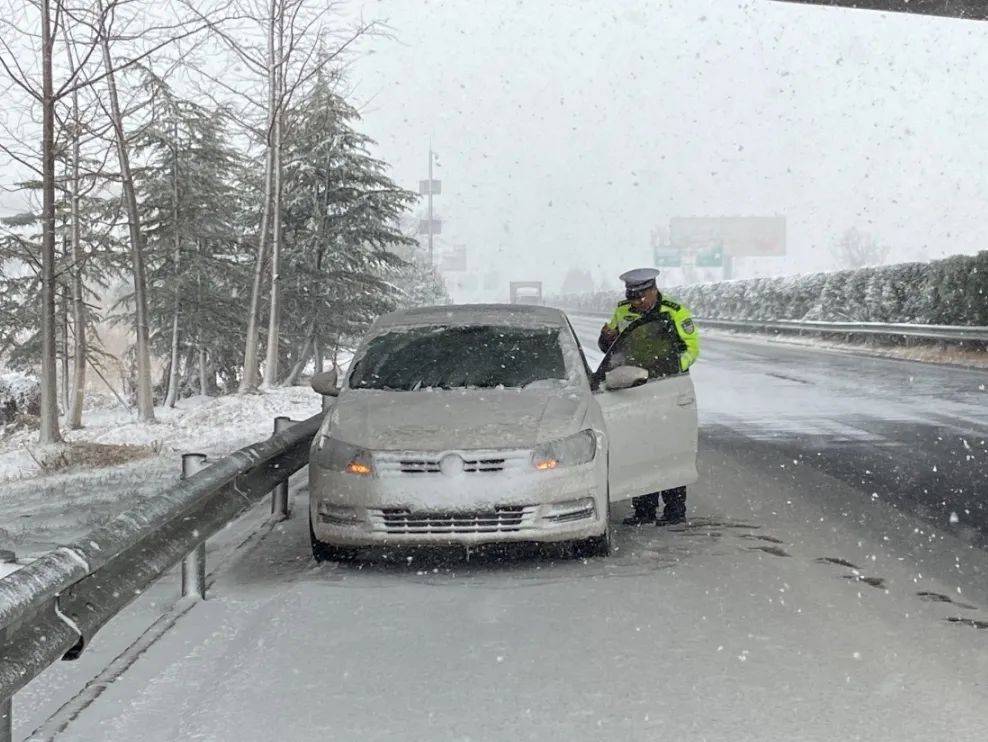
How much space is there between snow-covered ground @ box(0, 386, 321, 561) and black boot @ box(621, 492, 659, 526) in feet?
12.9

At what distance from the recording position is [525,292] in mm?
124625

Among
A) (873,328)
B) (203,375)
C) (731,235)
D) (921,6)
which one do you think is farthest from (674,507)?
(731,235)

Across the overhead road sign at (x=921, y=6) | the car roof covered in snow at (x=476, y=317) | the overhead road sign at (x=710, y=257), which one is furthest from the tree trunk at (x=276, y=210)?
the overhead road sign at (x=710, y=257)

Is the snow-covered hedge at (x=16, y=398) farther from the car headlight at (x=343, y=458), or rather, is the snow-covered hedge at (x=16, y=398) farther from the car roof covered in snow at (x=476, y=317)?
the car headlight at (x=343, y=458)

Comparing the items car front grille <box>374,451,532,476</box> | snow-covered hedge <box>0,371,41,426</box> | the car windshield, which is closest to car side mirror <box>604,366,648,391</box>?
the car windshield

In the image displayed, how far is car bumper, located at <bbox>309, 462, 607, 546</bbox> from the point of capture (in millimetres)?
5941

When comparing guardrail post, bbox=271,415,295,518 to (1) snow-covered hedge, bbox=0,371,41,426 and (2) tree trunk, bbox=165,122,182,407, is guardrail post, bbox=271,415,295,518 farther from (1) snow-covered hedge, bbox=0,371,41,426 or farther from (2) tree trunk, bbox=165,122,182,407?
(1) snow-covered hedge, bbox=0,371,41,426

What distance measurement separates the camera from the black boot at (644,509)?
299 inches

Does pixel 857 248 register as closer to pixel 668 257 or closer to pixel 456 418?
pixel 668 257

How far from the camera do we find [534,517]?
6039 mm

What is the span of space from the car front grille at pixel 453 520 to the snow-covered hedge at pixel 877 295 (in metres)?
14.6

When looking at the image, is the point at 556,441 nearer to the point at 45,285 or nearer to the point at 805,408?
the point at 805,408

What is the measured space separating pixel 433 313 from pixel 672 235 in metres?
152

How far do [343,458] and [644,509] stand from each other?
2414 mm
